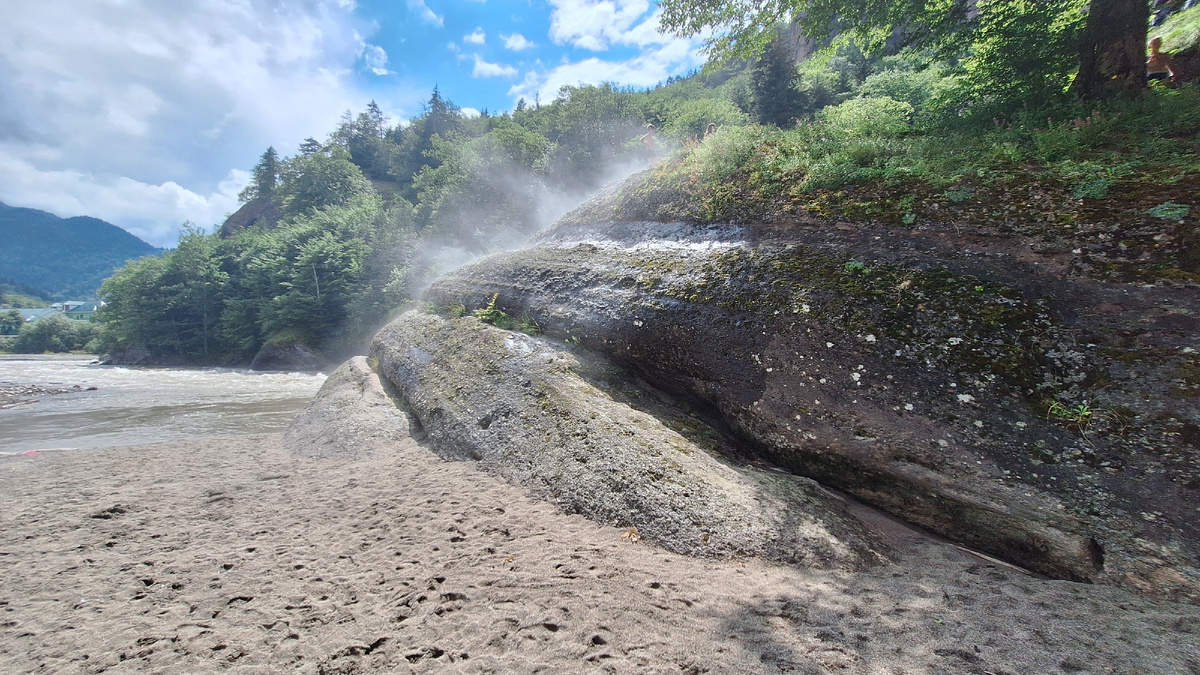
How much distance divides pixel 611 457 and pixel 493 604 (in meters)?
2.15

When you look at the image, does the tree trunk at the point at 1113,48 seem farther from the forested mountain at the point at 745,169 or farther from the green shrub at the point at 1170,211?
the green shrub at the point at 1170,211

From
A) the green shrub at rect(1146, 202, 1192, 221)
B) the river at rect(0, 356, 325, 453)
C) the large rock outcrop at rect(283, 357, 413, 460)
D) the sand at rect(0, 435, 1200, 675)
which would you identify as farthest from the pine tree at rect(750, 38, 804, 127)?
the river at rect(0, 356, 325, 453)

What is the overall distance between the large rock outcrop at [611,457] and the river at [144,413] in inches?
271

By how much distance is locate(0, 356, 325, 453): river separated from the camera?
35.5 feet

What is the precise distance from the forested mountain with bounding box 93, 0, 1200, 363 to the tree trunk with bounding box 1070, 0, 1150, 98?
187mm

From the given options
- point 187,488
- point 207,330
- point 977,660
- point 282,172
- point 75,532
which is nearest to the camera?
point 977,660

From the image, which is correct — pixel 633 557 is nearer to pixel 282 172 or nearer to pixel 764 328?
pixel 764 328

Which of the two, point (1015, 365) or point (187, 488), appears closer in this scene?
point (1015, 365)

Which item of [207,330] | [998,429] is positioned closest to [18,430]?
[998,429]

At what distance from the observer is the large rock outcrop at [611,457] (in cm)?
412

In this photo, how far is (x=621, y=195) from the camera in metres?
10.2

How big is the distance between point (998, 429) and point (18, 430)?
71.0 feet

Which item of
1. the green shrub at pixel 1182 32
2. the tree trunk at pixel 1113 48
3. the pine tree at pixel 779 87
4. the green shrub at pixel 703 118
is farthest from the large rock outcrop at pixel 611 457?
the green shrub at pixel 703 118

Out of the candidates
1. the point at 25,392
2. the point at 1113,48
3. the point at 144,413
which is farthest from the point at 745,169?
the point at 25,392
